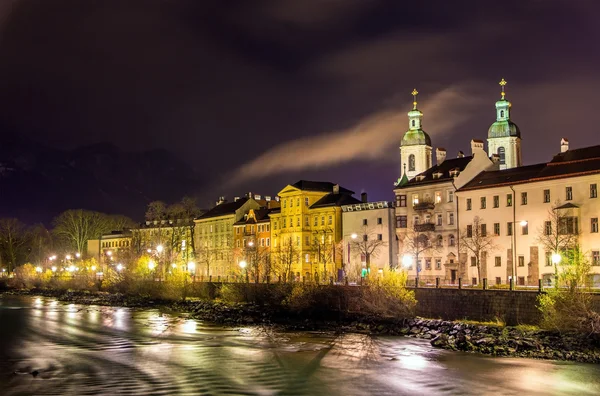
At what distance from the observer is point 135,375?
125 feet

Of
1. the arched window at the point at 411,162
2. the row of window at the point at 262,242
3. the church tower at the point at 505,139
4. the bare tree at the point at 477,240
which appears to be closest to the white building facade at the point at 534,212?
the bare tree at the point at 477,240

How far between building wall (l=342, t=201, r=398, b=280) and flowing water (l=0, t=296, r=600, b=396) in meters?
37.7

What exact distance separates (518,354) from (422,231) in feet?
144

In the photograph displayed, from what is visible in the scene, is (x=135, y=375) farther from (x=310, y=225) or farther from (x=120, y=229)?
(x=120, y=229)

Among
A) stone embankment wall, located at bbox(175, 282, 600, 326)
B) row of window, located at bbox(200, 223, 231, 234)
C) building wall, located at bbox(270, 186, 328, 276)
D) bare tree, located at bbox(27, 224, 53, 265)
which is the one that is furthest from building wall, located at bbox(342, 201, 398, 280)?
bare tree, located at bbox(27, 224, 53, 265)

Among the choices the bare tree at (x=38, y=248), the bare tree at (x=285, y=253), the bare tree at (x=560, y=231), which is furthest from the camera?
the bare tree at (x=38, y=248)

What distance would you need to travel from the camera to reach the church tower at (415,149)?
403ft

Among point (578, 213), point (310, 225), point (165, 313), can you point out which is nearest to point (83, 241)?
point (310, 225)

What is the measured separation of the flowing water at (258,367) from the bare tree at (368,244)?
37.4 metres

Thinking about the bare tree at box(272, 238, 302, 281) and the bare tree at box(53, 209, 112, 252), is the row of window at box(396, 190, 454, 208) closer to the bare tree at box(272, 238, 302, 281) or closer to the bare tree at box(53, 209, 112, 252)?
the bare tree at box(272, 238, 302, 281)

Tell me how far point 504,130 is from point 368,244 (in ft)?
124

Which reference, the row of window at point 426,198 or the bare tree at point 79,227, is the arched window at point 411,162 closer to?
the row of window at point 426,198

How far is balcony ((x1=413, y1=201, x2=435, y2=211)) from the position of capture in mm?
86938

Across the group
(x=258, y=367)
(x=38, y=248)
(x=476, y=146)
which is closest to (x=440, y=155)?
(x=476, y=146)
